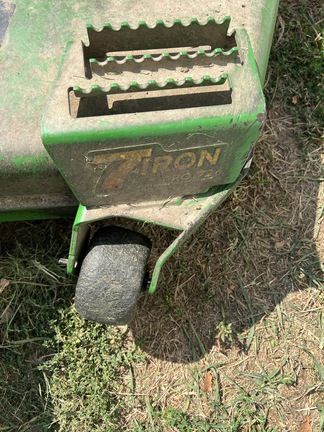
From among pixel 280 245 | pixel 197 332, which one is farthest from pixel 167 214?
pixel 280 245

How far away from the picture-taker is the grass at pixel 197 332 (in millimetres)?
2258

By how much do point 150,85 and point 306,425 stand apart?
5.69 ft

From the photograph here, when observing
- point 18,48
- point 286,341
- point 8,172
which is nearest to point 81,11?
point 18,48

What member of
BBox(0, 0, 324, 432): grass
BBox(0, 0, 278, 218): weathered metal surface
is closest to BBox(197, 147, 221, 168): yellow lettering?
BBox(0, 0, 278, 218): weathered metal surface

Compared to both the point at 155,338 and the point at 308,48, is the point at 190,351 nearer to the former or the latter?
the point at 155,338

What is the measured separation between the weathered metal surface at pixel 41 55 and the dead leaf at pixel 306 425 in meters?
1.45

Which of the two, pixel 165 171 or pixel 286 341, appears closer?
pixel 165 171

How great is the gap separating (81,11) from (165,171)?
681 millimetres

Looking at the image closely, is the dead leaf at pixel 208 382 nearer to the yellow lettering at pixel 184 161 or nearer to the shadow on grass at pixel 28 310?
the shadow on grass at pixel 28 310

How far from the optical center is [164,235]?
2.41 meters

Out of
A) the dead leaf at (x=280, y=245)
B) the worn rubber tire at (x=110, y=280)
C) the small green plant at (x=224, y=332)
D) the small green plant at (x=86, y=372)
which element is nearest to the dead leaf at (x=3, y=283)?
the small green plant at (x=86, y=372)

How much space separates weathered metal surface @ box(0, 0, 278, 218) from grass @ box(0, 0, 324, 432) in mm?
569

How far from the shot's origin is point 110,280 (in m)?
1.79

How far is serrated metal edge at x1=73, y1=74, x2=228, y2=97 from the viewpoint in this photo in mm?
1393
